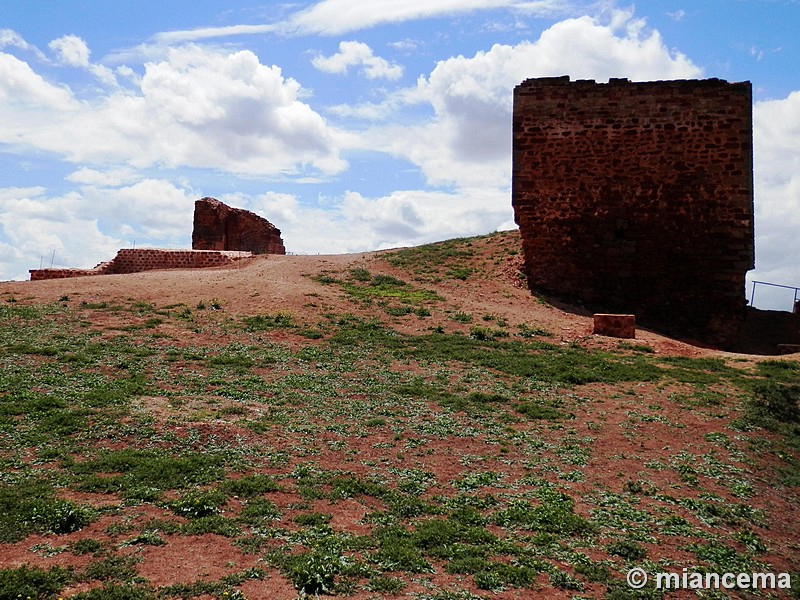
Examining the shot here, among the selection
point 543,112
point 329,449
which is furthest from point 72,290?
point 543,112

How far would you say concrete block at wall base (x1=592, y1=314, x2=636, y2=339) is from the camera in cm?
1434

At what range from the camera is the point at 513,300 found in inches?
671

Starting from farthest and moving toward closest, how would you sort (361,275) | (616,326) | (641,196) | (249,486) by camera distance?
(361,275), (641,196), (616,326), (249,486)

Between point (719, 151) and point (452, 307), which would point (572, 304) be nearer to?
point (452, 307)

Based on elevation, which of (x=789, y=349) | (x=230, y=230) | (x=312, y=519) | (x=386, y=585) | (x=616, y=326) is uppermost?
(x=230, y=230)

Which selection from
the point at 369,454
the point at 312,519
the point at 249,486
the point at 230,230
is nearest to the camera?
the point at 312,519

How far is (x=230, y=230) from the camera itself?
30547mm

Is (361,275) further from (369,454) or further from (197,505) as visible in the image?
(197,505)

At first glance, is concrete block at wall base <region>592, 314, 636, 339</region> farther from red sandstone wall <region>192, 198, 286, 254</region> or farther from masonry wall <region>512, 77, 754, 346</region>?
red sandstone wall <region>192, 198, 286, 254</region>

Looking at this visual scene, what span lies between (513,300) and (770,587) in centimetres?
1170

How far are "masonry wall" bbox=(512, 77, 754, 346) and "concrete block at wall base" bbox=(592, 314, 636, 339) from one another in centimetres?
320

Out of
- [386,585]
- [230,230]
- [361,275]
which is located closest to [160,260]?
[361,275]

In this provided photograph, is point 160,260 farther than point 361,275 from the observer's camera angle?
Yes

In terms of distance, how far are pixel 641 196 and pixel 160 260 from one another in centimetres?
1453
